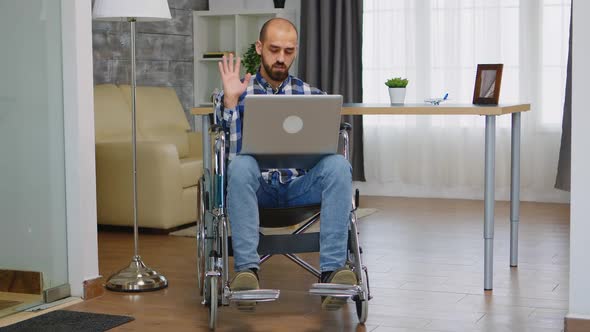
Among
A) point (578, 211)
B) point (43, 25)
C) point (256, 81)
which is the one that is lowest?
point (578, 211)

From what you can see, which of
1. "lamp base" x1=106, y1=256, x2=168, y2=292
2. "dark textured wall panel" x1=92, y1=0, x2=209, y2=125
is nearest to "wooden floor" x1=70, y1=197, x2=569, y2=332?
"lamp base" x1=106, y1=256, x2=168, y2=292

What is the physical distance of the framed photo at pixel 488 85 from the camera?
396cm

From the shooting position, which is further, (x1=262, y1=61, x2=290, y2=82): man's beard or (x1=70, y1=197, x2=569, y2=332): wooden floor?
(x1=262, y1=61, x2=290, y2=82): man's beard

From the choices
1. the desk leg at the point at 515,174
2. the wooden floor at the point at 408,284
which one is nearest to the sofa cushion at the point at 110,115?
the wooden floor at the point at 408,284

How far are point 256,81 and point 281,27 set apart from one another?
0.79 feet

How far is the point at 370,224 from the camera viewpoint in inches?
216

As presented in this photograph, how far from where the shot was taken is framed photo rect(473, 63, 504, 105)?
3.96 metres

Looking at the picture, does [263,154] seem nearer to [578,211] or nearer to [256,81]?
[256,81]

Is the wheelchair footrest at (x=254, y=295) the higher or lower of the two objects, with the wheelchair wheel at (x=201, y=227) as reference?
lower

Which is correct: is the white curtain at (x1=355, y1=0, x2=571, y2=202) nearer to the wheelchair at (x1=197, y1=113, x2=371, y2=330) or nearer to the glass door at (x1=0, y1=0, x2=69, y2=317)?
the wheelchair at (x1=197, y1=113, x2=371, y2=330)

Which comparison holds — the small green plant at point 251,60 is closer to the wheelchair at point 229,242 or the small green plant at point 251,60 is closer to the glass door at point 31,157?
the glass door at point 31,157

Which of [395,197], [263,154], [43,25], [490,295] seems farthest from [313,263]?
[395,197]

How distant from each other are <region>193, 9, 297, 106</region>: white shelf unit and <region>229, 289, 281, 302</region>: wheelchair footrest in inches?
164

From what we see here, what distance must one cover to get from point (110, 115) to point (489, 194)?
104 inches
